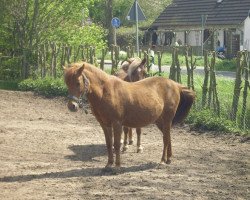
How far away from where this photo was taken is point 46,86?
18.3 meters

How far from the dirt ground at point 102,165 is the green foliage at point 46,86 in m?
4.26

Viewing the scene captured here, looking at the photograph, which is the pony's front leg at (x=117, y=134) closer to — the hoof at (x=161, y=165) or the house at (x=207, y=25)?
the hoof at (x=161, y=165)

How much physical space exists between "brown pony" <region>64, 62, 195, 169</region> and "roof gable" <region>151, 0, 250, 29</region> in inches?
1287

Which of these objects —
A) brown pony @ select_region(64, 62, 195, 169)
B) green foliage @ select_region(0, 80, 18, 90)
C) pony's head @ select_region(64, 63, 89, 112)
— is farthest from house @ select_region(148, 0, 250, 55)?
pony's head @ select_region(64, 63, 89, 112)

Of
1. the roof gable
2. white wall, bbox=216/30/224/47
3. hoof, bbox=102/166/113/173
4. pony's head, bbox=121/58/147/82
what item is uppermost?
the roof gable

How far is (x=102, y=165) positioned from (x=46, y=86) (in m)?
9.91

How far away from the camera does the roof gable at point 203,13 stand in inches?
1649

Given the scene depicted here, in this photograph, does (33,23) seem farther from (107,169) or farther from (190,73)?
(107,169)

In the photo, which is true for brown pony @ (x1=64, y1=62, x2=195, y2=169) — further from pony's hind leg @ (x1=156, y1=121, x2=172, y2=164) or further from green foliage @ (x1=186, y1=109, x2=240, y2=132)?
green foliage @ (x1=186, y1=109, x2=240, y2=132)

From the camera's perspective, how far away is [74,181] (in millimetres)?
7609

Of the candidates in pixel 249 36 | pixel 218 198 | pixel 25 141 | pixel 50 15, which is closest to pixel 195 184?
pixel 218 198

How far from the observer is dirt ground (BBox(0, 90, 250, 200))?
276 inches

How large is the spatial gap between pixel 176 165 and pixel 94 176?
4.93 feet

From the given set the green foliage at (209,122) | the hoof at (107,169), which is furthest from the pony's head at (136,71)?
the hoof at (107,169)
